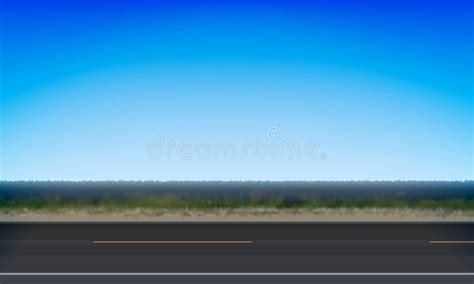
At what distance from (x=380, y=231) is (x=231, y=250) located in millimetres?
6720

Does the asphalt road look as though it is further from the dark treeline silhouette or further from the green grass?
the dark treeline silhouette

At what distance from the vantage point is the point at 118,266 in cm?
1371

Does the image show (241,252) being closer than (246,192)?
Yes

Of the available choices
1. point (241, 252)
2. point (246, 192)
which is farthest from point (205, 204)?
point (246, 192)

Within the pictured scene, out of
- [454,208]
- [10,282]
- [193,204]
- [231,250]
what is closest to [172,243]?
[231,250]

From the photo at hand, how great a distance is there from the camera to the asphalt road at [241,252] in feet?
41.2

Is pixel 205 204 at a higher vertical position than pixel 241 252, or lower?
higher

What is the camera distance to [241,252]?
15969 millimetres

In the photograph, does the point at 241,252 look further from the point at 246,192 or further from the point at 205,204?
the point at 246,192

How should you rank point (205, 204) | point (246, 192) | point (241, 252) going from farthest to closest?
point (246, 192)
point (205, 204)
point (241, 252)

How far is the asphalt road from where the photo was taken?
12.6 meters

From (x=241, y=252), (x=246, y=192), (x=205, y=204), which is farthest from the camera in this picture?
(x=246, y=192)

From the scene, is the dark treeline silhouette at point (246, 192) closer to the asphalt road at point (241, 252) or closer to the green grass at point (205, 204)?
the green grass at point (205, 204)

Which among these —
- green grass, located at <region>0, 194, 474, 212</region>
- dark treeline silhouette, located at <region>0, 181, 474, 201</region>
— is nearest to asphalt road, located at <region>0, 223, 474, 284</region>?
green grass, located at <region>0, 194, 474, 212</region>
